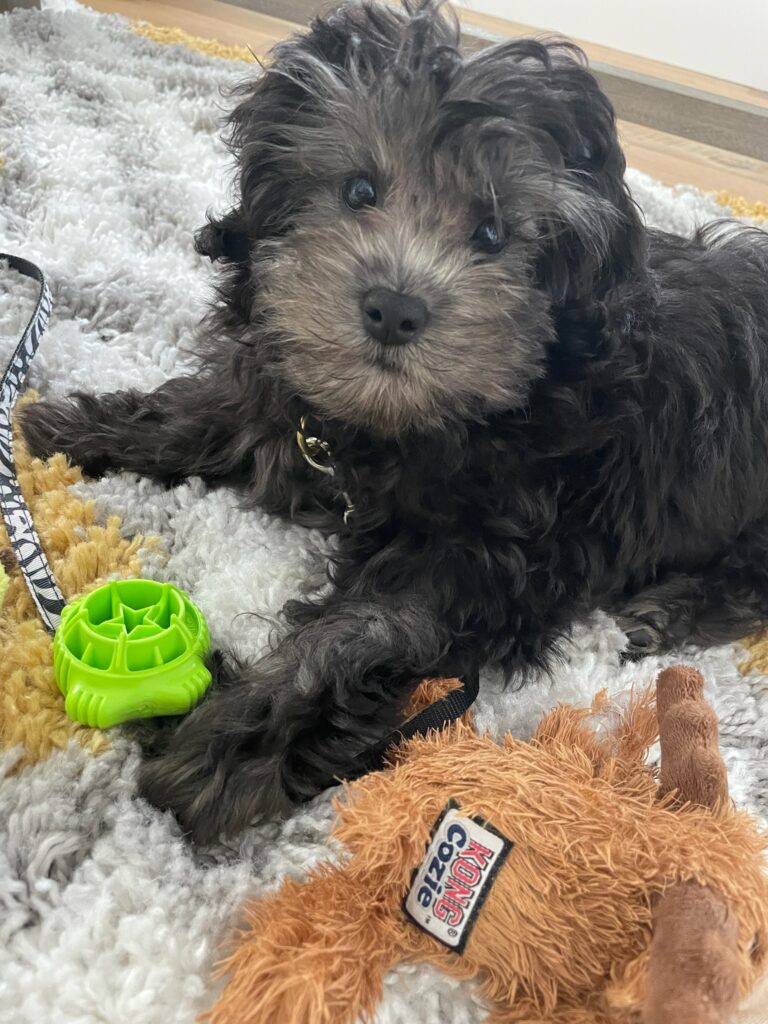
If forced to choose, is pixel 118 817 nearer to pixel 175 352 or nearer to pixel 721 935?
pixel 721 935

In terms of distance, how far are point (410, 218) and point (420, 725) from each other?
0.68 m

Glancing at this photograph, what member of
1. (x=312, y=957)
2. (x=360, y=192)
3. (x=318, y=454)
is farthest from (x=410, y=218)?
(x=312, y=957)

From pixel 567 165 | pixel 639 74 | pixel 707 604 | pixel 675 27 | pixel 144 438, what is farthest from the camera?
pixel 675 27

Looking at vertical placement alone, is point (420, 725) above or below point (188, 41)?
below

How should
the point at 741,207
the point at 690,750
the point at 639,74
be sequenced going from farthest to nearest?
1. the point at 639,74
2. the point at 741,207
3. the point at 690,750

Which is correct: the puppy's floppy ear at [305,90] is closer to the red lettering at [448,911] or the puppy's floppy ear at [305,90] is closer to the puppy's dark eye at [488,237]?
the puppy's dark eye at [488,237]

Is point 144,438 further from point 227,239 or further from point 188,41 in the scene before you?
point 188,41

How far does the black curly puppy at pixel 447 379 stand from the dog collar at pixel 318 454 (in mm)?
20

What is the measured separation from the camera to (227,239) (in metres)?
1.47

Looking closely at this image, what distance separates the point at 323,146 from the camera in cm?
132

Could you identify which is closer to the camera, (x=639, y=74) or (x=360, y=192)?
(x=360, y=192)

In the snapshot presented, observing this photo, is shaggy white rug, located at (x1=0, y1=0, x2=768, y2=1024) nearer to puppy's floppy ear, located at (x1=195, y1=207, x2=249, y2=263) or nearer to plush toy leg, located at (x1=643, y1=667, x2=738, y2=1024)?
plush toy leg, located at (x1=643, y1=667, x2=738, y2=1024)

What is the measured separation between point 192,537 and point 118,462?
0.92 feet

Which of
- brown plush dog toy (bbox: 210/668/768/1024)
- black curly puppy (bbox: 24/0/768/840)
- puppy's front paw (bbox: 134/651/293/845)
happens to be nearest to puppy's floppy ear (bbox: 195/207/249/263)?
black curly puppy (bbox: 24/0/768/840)
